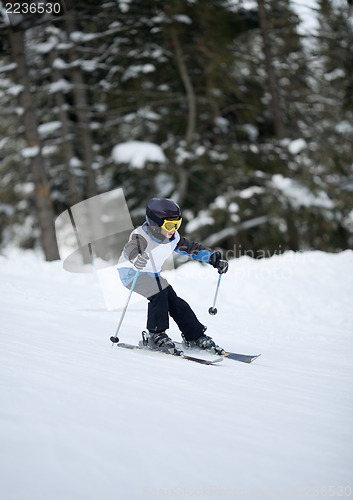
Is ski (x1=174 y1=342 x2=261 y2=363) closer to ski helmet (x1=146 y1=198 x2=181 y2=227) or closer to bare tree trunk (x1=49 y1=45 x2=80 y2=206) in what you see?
ski helmet (x1=146 y1=198 x2=181 y2=227)

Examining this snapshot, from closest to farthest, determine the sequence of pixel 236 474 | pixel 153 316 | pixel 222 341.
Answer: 1. pixel 236 474
2. pixel 153 316
3. pixel 222 341

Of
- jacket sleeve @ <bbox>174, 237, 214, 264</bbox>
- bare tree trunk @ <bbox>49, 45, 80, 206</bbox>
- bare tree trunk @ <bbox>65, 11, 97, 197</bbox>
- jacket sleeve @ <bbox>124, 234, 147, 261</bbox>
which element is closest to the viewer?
jacket sleeve @ <bbox>124, 234, 147, 261</bbox>

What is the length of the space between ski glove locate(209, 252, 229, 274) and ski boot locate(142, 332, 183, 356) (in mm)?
896

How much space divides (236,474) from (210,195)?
1366cm

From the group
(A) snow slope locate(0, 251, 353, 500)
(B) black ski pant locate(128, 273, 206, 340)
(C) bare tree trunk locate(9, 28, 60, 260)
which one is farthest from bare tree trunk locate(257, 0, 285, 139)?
(B) black ski pant locate(128, 273, 206, 340)

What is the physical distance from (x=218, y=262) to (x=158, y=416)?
240cm

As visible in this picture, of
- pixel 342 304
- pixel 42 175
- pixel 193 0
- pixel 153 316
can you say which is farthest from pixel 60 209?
pixel 153 316

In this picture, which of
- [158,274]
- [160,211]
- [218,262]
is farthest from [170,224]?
[218,262]

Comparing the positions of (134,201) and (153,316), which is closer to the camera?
(153,316)

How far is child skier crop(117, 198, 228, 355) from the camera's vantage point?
439 centimetres

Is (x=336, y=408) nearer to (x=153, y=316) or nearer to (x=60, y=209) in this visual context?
(x=153, y=316)

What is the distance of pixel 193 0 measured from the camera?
13102mm

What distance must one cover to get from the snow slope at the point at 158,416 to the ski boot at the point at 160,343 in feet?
0.74

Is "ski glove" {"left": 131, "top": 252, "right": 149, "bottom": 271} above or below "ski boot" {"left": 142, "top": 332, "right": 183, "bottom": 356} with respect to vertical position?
above
